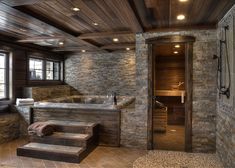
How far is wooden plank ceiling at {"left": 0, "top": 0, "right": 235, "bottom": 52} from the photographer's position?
10.2ft

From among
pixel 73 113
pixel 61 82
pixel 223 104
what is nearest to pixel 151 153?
pixel 223 104

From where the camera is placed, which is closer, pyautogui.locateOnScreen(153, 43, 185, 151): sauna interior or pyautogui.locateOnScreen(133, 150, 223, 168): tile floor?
pyautogui.locateOnScreen(133, 150, 223, 168): tile floor

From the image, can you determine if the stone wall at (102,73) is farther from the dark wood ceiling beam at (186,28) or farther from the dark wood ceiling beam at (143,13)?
the dark wood ceiling beam at (143,13)

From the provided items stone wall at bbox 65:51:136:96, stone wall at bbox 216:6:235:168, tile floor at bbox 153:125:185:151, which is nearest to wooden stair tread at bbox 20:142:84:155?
tile floor at bbox 153:125:185:151

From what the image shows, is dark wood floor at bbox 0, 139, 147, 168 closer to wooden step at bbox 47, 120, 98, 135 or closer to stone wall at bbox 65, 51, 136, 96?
wooden step at bbox 47, 120, 98, 135

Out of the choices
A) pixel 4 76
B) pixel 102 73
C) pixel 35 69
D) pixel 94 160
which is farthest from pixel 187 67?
pixel 35 69

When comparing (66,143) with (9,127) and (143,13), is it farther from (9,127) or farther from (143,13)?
(143,13)

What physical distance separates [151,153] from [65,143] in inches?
69.1

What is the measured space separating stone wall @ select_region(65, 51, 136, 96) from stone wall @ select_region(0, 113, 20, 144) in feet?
10.6

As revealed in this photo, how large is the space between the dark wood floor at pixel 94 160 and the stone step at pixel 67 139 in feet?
1.00

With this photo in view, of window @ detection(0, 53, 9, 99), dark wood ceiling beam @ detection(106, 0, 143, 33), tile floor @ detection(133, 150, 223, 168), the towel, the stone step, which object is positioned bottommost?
tile floor @ detection(133, 150, 223, 168)

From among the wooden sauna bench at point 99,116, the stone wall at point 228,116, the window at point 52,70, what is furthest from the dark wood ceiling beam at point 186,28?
the window at point 52,70

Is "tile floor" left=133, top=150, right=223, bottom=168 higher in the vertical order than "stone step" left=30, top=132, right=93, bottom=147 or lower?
lower

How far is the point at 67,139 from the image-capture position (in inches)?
168
